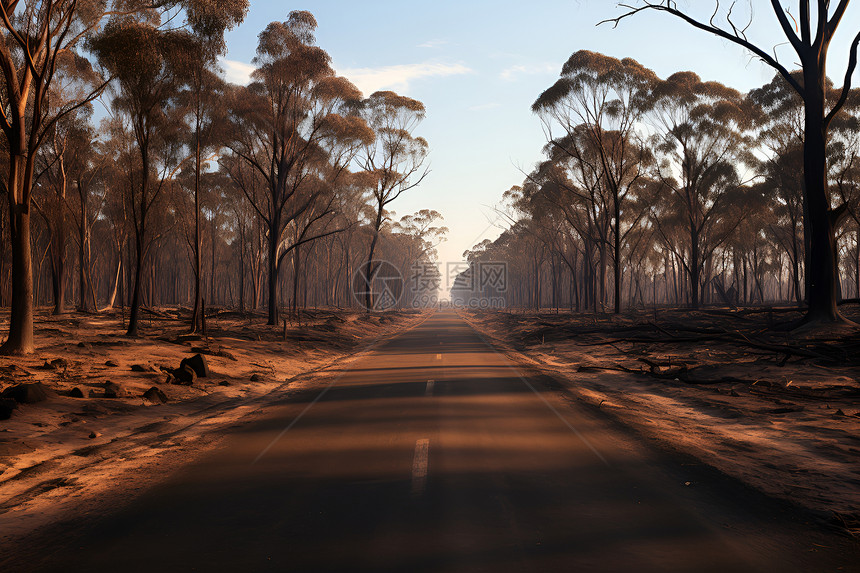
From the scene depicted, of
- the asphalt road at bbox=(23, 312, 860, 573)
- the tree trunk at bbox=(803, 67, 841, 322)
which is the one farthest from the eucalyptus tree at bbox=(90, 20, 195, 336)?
the tree trunk at bbox=(803, 67, 841, 322)

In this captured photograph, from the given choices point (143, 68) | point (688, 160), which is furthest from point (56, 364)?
point (688, 160)

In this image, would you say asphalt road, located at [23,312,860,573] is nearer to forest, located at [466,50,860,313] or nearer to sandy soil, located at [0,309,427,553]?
sandy soil, located at [0,309,427,553]

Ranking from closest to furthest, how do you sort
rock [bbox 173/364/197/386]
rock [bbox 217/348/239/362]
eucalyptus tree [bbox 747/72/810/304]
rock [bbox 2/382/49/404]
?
rock [bbox 2/382/49/404]
rock [bbox 173/364/197/386]
rock [bbox 217/348/239/362]
eucalyptus tree [bbox 747/72/810/304]

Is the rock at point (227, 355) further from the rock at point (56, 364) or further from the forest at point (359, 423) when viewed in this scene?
the rock at point (56, 364)

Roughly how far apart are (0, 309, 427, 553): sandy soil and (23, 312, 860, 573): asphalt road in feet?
2.42

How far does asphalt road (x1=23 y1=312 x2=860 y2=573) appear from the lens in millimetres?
4316

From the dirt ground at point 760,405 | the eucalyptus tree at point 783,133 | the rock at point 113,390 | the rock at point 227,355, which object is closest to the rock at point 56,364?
the rock at point 113,390

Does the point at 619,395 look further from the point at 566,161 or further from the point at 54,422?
the point at 566,161

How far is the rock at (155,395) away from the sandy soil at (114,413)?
8 cm

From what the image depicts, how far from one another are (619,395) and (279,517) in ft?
33.3

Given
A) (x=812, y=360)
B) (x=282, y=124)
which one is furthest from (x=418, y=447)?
(x=282, y=124)

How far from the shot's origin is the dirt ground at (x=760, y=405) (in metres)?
6.71

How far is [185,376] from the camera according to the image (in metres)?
14.9

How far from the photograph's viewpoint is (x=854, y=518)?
520cm
